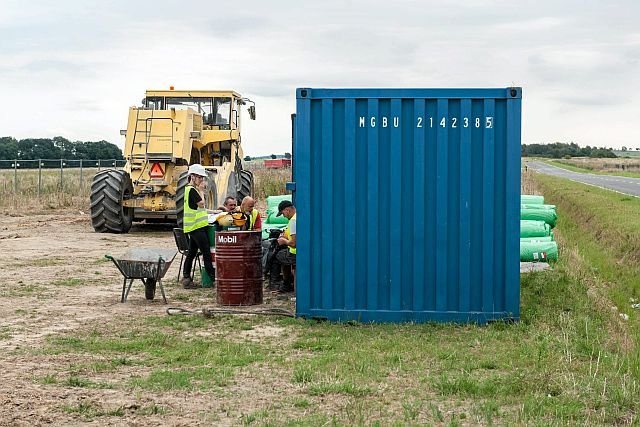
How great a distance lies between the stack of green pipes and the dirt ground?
17.1ft

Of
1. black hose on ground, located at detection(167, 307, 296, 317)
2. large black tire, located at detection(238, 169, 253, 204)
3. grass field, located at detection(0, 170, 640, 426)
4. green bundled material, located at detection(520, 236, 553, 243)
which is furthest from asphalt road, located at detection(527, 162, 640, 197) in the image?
grass field, located at detection(0, 170, 640, 426)

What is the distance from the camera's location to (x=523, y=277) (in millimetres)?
14172

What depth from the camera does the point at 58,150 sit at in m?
57.9

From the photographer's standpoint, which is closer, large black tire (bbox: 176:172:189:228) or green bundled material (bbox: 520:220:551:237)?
green bundled material (bbox: 520:220:551:237)

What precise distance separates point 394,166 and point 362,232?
84 centimetres

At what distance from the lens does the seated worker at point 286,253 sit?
12.5 meters

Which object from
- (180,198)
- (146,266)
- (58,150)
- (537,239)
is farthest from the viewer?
(58,150)

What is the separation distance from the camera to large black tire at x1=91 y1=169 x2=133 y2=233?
21.9m

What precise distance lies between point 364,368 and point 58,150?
5237 cm

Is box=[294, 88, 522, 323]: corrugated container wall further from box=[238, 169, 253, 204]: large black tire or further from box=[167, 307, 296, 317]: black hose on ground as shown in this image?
box=[238, 169, 253, 204]: large black tire

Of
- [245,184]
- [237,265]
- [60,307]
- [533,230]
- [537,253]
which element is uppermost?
[245,184]

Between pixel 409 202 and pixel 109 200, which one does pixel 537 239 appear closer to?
pixel 409 202

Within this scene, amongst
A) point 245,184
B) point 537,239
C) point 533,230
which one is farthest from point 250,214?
point 245,184

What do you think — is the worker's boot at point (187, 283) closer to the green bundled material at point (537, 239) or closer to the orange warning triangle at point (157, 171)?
the green bundled material at point (537, 239)
